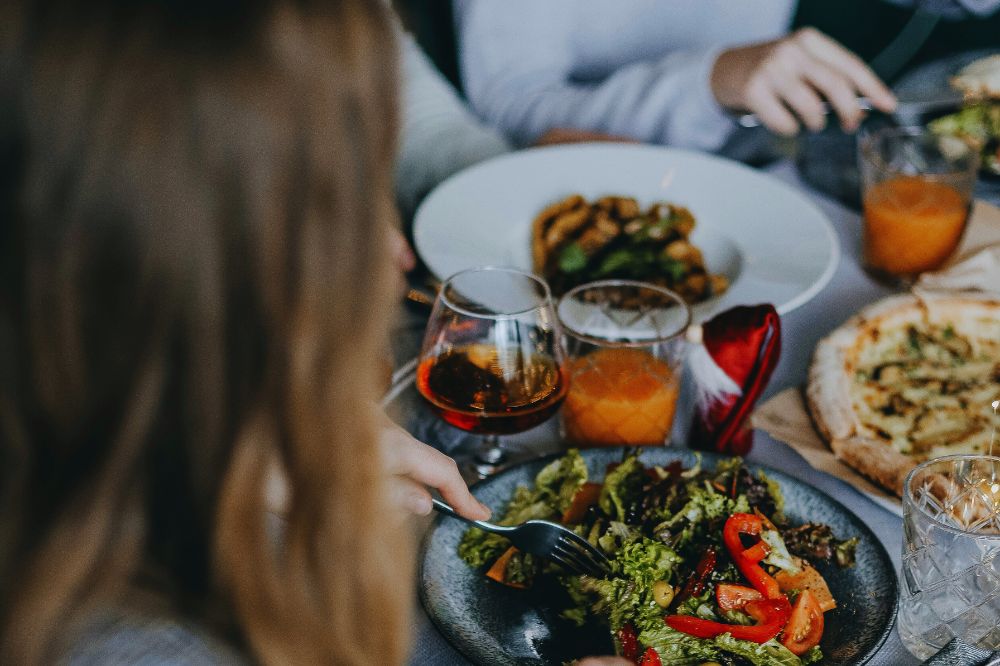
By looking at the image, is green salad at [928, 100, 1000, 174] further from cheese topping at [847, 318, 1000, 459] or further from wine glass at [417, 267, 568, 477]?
wine glass at [417, 267, 568, 477]

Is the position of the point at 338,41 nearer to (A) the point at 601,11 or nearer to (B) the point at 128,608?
(B) the point at 128,608

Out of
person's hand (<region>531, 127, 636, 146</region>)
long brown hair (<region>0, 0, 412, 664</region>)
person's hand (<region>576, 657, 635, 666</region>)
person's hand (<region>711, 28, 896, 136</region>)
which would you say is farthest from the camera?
person's hand (<region>531, 127, 636, 146</region>)

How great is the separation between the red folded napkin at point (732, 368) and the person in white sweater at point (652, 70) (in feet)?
2.92

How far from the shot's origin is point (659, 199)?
6.01 ft

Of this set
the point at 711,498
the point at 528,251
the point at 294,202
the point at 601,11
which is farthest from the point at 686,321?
the point at 601,11

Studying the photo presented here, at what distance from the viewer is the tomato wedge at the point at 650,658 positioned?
84 centimetres

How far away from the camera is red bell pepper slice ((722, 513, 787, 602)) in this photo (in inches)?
36.4

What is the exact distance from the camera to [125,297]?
0.55 metres

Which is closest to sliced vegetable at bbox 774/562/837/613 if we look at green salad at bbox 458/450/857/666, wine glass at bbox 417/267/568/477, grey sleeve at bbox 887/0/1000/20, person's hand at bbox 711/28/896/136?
green salad at bbox 458/450/857/666

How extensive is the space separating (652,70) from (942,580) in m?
1.47

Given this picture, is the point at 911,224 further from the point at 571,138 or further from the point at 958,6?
the point at 958,6

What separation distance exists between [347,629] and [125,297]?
0.96ft

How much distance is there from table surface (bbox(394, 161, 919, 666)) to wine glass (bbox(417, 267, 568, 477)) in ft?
0.38

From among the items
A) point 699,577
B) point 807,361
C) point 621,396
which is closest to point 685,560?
point 699,577
